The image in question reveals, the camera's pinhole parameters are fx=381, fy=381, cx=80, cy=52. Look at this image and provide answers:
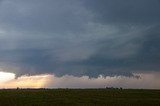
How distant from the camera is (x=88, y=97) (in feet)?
257

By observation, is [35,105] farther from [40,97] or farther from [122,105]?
[122,105]

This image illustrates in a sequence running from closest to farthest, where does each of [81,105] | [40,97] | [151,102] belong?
[81,105] → [151,102] → [40,97]

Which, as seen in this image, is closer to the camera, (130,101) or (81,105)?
(81,105)

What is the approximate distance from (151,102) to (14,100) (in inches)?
1030

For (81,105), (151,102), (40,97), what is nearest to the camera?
(81,105)

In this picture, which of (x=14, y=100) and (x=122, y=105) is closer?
(x=122, y=105)

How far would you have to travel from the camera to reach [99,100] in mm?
73375

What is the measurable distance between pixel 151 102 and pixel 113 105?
8.23m

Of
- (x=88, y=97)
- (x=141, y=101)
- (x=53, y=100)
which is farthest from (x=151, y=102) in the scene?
(x=53, y=100)

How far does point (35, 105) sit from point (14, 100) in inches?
267

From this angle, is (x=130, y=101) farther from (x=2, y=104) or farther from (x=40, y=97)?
(x=2, y=104)

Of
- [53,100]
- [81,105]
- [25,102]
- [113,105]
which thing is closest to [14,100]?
[25,102]

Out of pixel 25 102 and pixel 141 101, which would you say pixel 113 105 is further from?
pixel 25 102

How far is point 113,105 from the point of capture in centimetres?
6800
